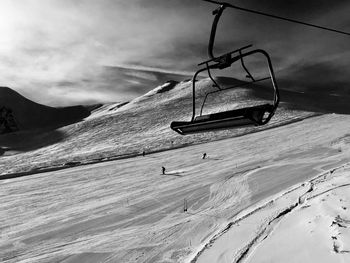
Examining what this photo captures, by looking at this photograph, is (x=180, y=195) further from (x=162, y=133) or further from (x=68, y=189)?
(x=162, y=133)

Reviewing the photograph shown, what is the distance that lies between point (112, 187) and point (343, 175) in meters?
15.5

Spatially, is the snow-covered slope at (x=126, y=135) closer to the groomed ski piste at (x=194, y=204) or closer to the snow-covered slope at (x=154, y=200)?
the groomed ski piste at (x=194, y=204)

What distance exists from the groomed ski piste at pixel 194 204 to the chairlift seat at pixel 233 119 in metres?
10.0

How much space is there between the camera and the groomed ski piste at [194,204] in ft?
48.5

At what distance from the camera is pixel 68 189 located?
86.2 ft

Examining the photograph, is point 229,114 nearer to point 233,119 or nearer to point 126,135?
point 233,119

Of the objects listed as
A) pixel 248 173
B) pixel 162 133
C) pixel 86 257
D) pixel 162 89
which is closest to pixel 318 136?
pixel 248 173

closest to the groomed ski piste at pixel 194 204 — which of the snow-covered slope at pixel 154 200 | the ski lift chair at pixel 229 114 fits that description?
the snow-covered slope at pixel 154 200

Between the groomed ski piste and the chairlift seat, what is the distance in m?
10.0

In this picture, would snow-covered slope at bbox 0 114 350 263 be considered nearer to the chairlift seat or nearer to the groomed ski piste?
the groomed ski piste

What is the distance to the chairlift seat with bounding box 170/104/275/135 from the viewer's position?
177 inches

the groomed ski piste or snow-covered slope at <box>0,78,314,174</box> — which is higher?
snow-covered slope at <box>0,78,314,174</box>

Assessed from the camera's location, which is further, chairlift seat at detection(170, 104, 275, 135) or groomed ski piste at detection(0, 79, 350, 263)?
groomed ski piste at detection(0, 79, 350, 263)

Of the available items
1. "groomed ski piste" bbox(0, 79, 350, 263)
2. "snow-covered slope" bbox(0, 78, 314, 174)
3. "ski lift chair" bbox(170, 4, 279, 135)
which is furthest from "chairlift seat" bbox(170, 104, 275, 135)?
"snow-covered slope" bbox(0, 78, 314, 174)
